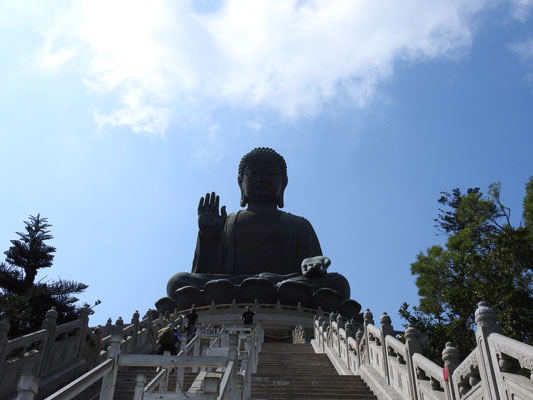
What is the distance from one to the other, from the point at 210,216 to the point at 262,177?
12.0 feet

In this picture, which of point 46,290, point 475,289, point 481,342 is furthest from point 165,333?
point 46,290

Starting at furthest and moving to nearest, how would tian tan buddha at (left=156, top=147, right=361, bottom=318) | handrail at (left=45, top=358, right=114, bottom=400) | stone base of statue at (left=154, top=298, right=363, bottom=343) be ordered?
tian tan buddha at (left=156, top=147, right=361, bottom=318) < stone base of statue at (left=154, top=298, right=363, bottom=343) < handrail at (left=45, top=358, right=114, bottom=400)

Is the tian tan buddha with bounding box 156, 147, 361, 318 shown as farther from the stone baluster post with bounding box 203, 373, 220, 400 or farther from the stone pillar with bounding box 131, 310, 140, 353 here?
the stone baluster post with bounding box 203, 373, 220, 400

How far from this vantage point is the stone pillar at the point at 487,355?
360 centimetres

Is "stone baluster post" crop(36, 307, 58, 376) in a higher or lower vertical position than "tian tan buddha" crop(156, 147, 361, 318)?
lower

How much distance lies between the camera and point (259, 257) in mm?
23141

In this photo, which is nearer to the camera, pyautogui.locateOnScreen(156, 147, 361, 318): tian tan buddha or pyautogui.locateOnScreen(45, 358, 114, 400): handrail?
pyautogui.locateOnScreen(45, 358, 114, 400): handrail

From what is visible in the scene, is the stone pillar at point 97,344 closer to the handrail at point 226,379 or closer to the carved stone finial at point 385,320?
the carved stone finial at point 385,320

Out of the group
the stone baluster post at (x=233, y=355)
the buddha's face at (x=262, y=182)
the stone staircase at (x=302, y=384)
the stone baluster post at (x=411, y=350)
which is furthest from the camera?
the buddha's face at (x=262, y=182)

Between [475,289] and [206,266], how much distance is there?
47.9 ft

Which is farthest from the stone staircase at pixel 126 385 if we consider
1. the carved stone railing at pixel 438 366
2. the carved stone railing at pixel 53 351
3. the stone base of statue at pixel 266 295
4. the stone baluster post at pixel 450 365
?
the stone base of statue at pixel 266 295

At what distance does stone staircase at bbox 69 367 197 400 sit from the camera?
6328 millimetres

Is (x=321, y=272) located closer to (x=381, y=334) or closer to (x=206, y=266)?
(x=206, y=266)

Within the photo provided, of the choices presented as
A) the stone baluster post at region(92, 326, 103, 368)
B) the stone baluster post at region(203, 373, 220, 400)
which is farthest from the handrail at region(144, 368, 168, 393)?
the stone baluster post at region(92, 326, 103, 368)
